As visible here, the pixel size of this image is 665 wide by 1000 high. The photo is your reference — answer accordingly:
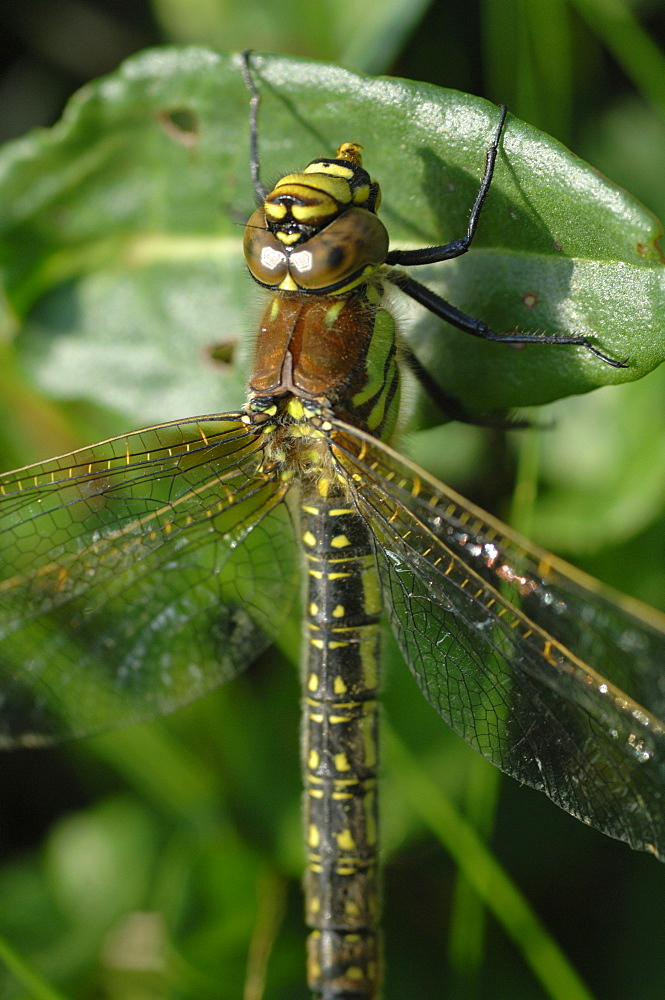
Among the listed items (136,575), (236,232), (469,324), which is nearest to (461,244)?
(469,324)

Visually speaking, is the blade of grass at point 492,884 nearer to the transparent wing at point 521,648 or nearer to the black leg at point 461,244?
the transparent wing at point 521,648

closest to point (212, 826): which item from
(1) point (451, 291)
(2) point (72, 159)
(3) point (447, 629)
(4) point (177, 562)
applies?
(4) point (177, 562)

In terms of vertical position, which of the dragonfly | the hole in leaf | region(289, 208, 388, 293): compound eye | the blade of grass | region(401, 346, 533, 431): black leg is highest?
the hole in leaf

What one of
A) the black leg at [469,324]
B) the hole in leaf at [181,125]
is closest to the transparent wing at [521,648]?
the black leg at [469,324]

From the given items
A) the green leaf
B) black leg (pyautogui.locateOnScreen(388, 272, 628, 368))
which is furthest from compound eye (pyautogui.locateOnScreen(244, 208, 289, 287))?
black leg (pyautogui.locateOnScreen(388, 272, 628, 368))

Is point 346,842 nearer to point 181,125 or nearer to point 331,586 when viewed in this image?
point 331,586

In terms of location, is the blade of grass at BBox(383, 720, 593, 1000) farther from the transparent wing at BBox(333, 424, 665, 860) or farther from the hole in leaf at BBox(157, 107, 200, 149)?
the hole in leaf at BBox(157, 107, 200, 149)
